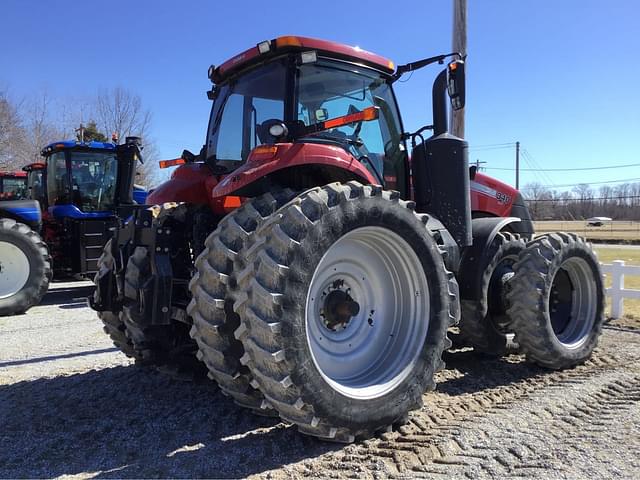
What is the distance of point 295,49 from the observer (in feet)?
12.3

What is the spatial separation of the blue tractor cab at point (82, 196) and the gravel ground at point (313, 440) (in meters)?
4.89

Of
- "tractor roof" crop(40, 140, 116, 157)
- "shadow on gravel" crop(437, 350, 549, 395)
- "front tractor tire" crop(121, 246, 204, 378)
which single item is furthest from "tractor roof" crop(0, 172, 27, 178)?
"shadow on gravel" crop(437, 350, 549, 395)

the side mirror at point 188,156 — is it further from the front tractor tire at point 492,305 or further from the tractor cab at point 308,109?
the front tractor tire at point 492,305

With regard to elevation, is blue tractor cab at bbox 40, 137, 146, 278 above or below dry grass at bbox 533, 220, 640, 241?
above

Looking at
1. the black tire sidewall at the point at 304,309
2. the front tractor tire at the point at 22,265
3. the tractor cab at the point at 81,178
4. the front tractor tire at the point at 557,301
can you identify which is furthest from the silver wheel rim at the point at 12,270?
the front tractor tire at the point at 557,301

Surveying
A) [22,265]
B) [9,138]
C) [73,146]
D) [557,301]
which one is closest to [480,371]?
[557,301]

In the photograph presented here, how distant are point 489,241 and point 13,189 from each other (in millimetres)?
13223

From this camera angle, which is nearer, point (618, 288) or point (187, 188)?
point (187, 188)

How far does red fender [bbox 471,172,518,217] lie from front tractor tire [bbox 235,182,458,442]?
2153mm

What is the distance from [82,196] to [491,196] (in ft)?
26.2

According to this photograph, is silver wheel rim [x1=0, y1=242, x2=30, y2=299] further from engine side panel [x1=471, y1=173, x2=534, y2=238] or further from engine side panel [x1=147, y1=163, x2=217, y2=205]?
engine side panel [x1=471, y1=173, x2=534, y2=238]

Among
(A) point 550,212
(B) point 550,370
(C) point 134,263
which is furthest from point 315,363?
(A) point 550,212

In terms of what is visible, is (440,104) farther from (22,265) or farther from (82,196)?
(82,196)

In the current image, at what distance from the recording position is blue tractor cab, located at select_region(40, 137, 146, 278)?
9836 millimetres
